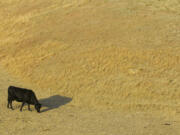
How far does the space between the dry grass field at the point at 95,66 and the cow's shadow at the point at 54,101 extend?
0.21ft

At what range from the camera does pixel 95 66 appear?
2244cm

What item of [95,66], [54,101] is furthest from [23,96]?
[95,66]

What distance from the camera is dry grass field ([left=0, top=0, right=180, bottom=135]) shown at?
664 inches

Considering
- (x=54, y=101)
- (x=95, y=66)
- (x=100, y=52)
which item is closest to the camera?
(x=54, y=101)

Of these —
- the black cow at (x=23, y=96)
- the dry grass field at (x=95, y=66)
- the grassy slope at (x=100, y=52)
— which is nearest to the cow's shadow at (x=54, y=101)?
the dry grass field at (x=95, y=66)

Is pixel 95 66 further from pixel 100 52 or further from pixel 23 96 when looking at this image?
pixel 23 96

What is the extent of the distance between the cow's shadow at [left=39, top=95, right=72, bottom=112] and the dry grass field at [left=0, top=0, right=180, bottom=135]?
63 millimetres

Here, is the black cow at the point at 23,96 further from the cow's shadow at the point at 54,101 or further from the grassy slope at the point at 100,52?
the grassy slope at the point at 100,52

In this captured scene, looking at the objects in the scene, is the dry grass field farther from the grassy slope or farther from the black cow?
the black cow

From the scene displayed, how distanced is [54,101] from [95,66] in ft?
15.1

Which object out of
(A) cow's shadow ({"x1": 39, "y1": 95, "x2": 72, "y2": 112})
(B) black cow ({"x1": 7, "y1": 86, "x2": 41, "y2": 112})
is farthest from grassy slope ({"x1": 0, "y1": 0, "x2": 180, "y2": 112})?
(B) black cow ({"x1": 7, "y1": 86, "x2": 41, "y2": 112})

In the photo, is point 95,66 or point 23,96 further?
point 95,66

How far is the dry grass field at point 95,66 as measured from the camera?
1686 cm

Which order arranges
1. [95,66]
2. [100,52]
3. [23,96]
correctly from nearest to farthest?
[23,96] → [95,66] → [100,52]
